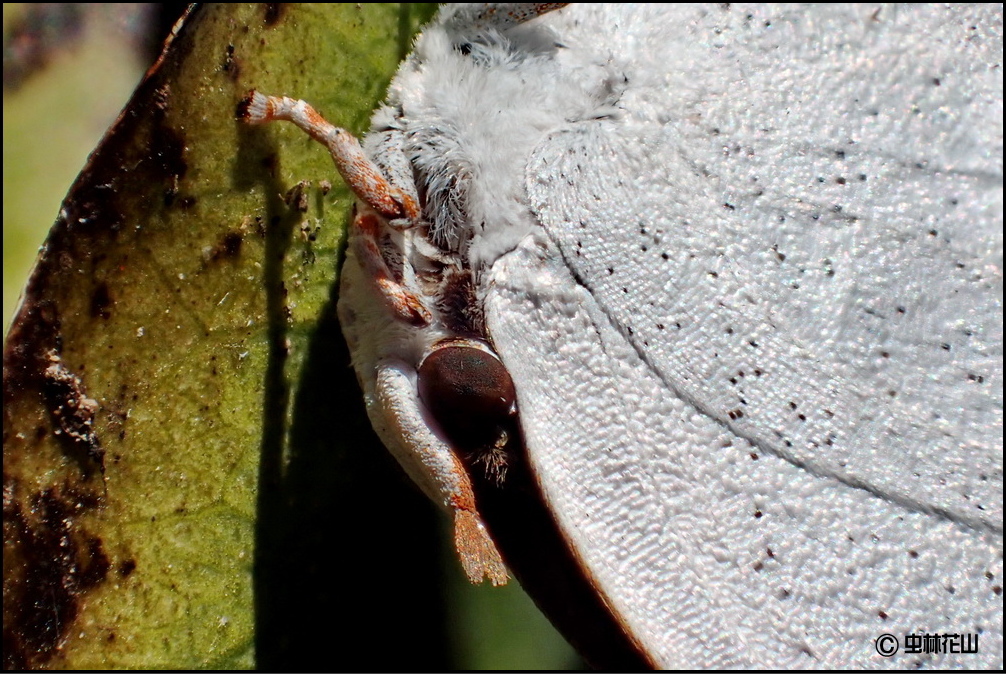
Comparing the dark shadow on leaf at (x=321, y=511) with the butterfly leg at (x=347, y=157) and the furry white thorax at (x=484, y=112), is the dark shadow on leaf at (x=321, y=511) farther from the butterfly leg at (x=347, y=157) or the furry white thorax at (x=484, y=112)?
the furry white thorax at (x=484, y=112)

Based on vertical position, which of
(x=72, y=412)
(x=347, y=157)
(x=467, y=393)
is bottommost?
(x=72, y=412)

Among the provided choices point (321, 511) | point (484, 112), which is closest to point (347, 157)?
point (484, 112)

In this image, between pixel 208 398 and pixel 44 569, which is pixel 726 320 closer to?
pixel 208 398

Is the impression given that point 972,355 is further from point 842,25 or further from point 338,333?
point 338,333

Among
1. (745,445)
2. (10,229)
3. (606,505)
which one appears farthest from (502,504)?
(10,229)

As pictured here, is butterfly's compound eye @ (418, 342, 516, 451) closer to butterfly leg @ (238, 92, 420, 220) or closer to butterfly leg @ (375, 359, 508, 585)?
butterfly leg @ (375, 359, 508, 585)

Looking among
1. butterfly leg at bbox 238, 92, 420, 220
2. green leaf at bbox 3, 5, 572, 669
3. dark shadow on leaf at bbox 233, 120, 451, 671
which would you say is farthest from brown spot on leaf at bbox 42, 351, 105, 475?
butterfly leg at bbox 238, 92, 420, 220

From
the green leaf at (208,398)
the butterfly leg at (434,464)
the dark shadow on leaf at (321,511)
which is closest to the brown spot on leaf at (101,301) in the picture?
the green leaf at (208,398)
